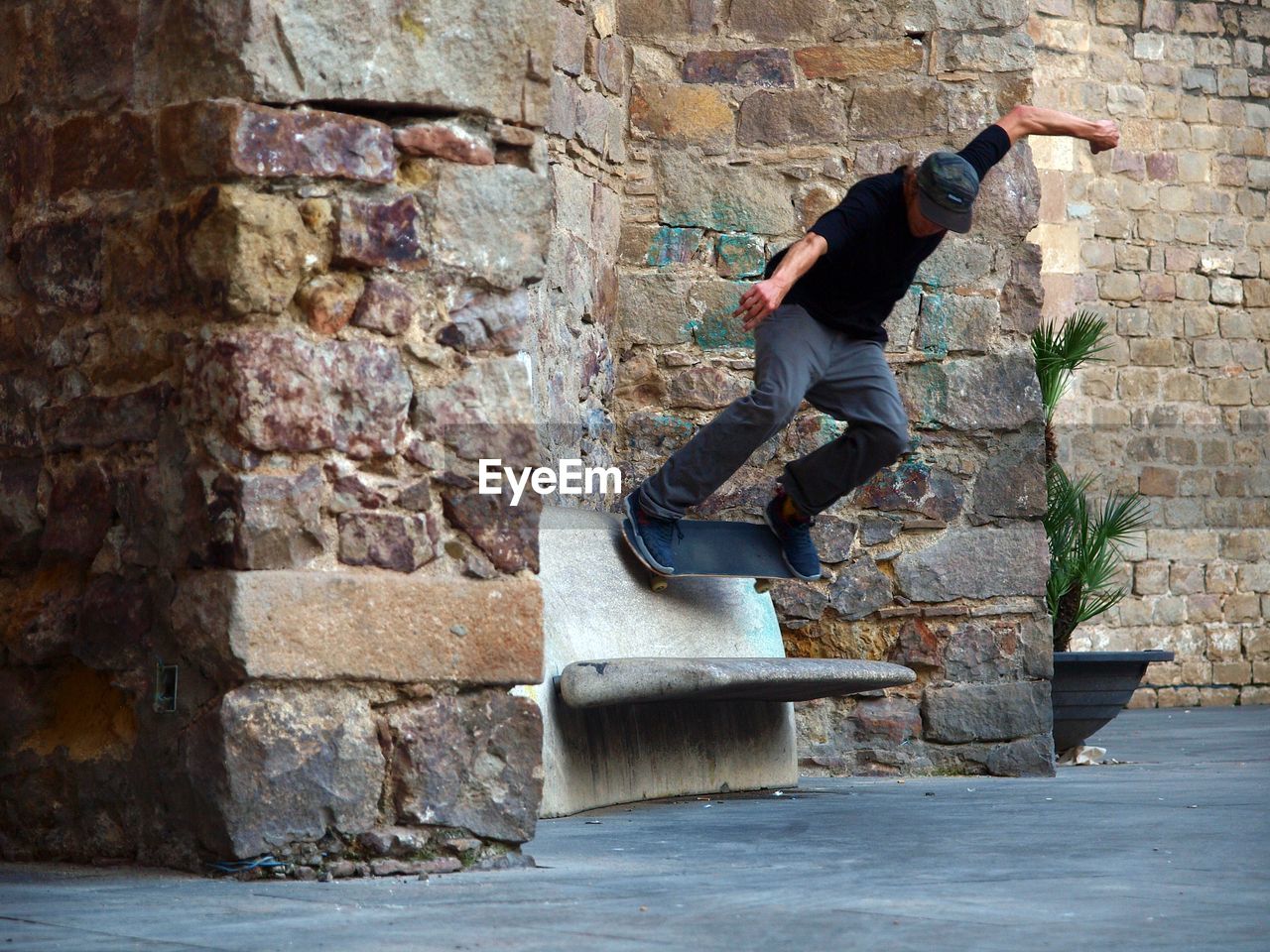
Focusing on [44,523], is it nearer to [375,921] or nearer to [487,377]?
[487,377]

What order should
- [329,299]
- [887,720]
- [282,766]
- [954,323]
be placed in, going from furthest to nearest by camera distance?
[954,323]
[887,720]
[329,299]
[282,766]

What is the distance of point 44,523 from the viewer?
3.60 metres

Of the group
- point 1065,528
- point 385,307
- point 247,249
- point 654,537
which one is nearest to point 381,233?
point 385,307

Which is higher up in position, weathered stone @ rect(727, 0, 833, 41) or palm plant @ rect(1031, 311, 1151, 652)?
weathered stone @ rect(727, 0, 833, 41)

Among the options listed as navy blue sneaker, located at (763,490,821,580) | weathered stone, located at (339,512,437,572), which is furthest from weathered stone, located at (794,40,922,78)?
weathered stone, located at (339,512,437,572)

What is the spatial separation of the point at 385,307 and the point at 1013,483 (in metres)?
3.28

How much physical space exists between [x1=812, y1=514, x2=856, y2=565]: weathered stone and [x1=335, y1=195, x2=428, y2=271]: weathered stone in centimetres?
288

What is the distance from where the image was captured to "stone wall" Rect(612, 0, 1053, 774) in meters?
6.10

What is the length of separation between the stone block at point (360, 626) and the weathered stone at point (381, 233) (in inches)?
21.9

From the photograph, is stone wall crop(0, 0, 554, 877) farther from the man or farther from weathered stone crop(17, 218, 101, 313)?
the man

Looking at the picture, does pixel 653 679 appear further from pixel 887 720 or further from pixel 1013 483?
pixel 1013 483

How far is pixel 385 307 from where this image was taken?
3383mm

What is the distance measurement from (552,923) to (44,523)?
145cm

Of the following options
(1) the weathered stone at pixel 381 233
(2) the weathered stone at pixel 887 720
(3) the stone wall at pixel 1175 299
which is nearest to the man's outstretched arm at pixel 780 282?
(1) the weathered stone at pixel 381 233
